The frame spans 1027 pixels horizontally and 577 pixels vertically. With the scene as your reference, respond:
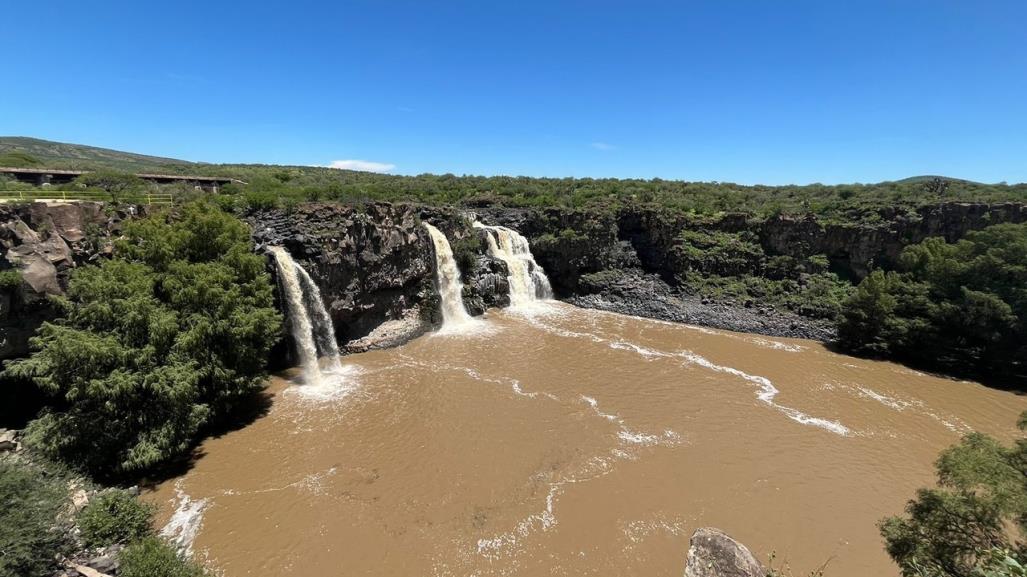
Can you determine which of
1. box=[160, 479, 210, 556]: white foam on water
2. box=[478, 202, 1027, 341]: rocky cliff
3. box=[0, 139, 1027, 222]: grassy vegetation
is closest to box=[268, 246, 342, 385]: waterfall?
box=[0, 139, 1027, 222]: grassy vegetation

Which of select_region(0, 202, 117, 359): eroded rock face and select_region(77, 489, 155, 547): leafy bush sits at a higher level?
select_region(0, 202, 117, 359): eroded rock face

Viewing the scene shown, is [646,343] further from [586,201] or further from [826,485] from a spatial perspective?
[586,201]

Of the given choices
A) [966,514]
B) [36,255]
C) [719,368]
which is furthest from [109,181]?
[966,514]

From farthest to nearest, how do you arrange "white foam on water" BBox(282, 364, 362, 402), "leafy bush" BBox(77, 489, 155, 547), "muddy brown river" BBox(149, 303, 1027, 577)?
1. "white foam on water" BBox(282, 364, 362, 402)
2. "muddy brown river" BBox(149, 303, 1027, 577)
3. "leafy bush" BBox(77, 489, 155, 547)

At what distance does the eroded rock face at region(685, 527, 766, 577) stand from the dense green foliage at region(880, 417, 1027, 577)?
2.80 metres

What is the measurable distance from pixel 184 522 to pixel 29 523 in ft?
12.8

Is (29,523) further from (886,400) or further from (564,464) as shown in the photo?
(886,400)

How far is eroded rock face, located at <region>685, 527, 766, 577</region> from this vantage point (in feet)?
22.5

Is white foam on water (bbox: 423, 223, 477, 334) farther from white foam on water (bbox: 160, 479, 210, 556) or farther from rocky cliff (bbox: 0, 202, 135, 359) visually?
white foam on water (bbox: 160, 479, 210, 556)

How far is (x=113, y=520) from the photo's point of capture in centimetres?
1025

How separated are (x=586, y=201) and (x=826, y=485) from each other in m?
34.7

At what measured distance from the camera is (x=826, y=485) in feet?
47.8

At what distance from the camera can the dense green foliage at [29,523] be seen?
26.9 ft

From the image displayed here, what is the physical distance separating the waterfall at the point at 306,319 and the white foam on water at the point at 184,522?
7.74 metres
